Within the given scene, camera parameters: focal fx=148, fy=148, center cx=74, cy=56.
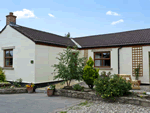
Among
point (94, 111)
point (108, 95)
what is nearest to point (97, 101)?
point (108, 95)

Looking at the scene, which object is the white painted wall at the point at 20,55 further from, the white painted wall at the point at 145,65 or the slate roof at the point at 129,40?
the white painted wall at the point at 145,65

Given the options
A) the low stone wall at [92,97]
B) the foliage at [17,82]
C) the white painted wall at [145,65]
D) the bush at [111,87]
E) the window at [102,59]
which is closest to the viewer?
the low stone wall at [92,97]

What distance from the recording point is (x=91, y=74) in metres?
7.95

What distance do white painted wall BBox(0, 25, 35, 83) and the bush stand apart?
5581mm

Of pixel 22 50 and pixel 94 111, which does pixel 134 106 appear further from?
pixel 22 50

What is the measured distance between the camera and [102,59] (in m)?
13.3

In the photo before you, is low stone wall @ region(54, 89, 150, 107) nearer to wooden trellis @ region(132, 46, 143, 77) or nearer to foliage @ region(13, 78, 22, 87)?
foliage @ region(13, 78, 22, 87)

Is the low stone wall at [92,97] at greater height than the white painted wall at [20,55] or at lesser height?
lesser

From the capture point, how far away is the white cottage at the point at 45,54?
10.7 metres

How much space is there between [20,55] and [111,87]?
25.4 ft

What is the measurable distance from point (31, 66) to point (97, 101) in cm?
581

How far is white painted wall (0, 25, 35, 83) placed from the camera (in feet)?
34.7

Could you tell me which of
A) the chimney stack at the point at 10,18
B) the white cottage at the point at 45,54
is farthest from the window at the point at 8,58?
the chimney stack at the point at 10,18

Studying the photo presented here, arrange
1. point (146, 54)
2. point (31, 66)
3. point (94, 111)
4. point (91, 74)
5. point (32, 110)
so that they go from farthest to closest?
point (146, 54), point (31, 66), point (91, 74), point (32, 110), point (94, 111)
